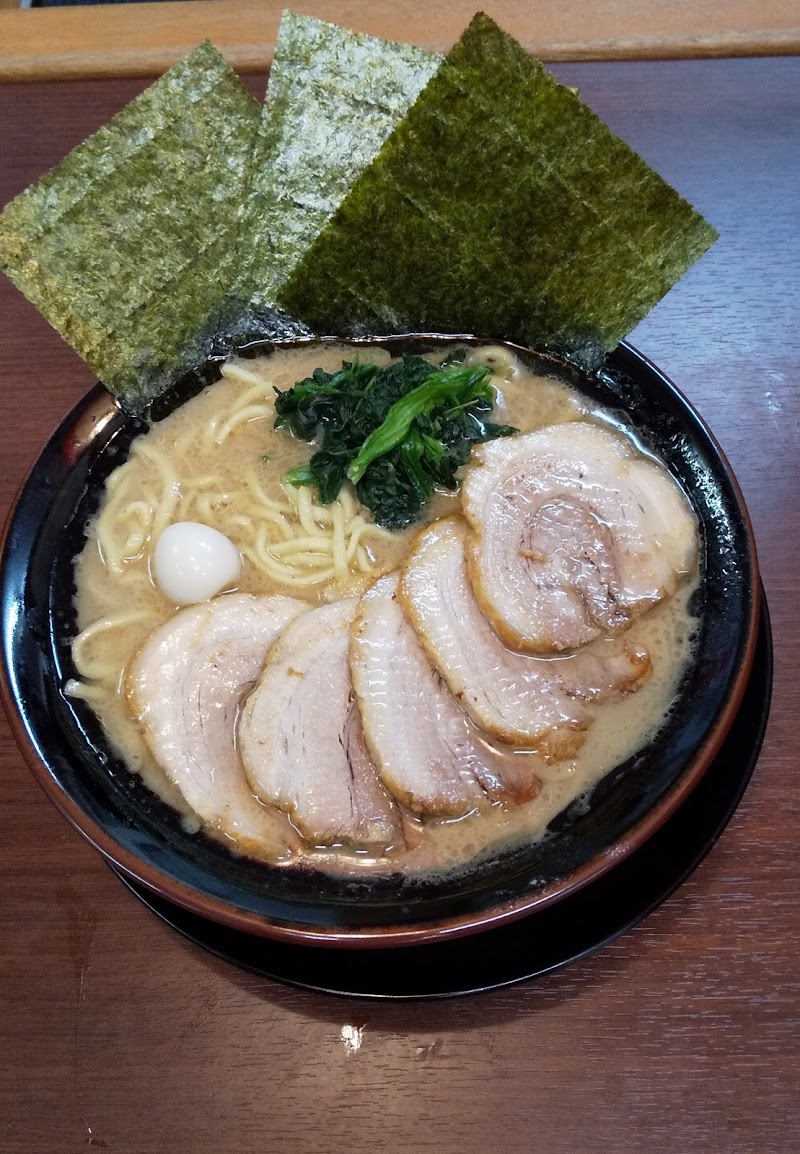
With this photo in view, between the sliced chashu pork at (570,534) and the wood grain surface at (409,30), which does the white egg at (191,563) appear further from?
the wood grain surface at (409,30)

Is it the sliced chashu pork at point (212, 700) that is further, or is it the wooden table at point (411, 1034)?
the sliced chashu pork at point (212, 700)

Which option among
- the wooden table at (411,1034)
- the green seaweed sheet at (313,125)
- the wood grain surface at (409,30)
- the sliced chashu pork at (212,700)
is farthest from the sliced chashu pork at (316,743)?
the wood grain surface at (409,30)

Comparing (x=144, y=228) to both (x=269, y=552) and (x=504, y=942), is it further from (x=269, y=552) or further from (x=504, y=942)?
(x=504, y=942)

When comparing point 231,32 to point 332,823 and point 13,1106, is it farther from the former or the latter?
point 13,1106

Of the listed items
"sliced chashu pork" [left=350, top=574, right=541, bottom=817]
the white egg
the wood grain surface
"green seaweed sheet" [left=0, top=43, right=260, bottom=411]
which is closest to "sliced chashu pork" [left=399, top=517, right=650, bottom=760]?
"sliced chashu pork" [left=350, top=574, right=541, bottom=817]

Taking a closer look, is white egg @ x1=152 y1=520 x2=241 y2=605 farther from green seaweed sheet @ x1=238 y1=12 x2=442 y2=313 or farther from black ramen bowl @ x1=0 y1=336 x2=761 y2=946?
green seaweed sheet @ x1=238 y1=12 x2=442 y2=313

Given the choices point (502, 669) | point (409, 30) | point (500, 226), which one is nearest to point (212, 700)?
point (502, 669)

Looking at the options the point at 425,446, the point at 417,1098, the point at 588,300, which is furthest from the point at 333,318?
the point at 417,1098
